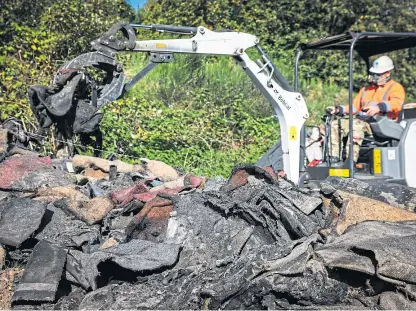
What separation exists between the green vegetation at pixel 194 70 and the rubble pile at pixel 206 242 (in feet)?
13.4

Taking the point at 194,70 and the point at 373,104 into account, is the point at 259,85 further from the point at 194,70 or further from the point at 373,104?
the point at 194,70

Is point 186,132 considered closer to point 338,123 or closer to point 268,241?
point 338,123

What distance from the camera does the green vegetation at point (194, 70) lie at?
459 inches

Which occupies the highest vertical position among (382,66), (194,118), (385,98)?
(382,66)

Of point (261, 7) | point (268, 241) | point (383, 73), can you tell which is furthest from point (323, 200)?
point (261, 7)

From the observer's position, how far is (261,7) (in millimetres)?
18578

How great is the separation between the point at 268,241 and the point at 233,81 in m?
9.84

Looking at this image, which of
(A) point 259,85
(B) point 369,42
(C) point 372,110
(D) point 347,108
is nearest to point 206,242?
(A) point 259,85

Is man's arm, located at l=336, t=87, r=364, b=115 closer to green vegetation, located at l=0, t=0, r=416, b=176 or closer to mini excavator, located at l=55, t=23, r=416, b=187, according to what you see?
mini excavator, located at l=55, t=23, r=416, b=187

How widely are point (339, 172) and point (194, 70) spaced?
25.9 feet

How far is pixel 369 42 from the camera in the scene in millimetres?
8828

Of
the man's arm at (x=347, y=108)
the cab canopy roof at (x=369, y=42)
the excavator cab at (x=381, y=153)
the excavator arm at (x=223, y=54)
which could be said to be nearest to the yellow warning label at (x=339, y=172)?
the excavator cab at (x=381, y=153)

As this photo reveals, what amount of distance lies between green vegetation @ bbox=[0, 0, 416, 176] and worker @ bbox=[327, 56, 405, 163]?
3170mm

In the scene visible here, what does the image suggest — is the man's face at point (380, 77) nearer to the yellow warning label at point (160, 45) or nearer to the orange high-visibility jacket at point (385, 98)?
the orange high-visibility jacket at point (385, 98)
